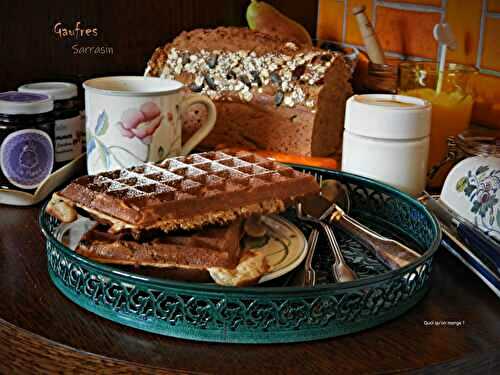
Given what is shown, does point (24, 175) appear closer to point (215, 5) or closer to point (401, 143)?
point (401, 143)

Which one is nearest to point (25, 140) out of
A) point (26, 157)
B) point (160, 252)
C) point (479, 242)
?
point (26, 157)

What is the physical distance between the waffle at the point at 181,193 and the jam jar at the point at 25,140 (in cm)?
22

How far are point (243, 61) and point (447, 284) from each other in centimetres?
64

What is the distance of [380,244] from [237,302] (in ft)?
0.88

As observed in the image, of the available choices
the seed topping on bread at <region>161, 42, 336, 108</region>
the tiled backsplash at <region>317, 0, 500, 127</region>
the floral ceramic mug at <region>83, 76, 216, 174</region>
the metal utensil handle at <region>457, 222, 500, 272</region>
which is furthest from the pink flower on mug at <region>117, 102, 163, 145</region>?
the tiled backsplash at <region>317, 0, 500, 127</region>

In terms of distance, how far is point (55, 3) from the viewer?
4.71ft

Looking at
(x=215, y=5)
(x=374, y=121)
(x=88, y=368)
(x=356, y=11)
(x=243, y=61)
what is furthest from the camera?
(x=215, y=5)

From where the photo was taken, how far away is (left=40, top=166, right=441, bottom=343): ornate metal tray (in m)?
0.70

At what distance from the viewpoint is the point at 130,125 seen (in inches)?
43.0

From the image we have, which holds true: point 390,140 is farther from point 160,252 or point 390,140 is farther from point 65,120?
point 65,120

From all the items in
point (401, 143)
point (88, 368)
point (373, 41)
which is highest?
point (373, 41)

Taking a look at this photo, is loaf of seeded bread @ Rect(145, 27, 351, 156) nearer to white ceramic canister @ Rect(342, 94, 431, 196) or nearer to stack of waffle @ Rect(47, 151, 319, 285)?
white ceramic canister @ Rect(342, 94, 431, 196)

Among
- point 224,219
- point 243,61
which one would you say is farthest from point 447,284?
point 243,61

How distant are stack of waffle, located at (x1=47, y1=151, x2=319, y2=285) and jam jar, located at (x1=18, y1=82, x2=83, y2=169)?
0.32 metres
